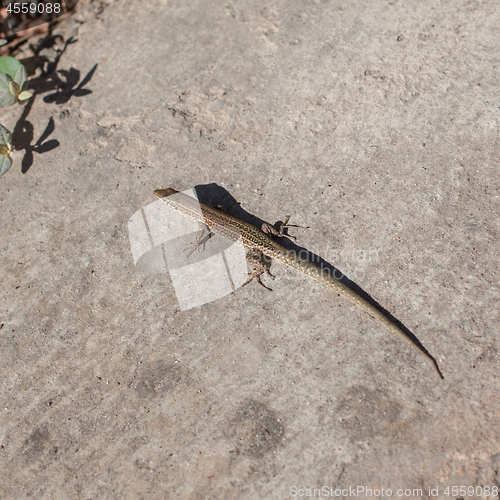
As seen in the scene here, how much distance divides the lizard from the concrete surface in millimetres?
161

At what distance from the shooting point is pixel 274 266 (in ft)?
13.1

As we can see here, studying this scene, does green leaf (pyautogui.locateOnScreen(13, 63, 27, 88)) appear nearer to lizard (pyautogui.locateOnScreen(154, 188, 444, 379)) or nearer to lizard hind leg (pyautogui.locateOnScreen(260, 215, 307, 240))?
lizard (pyautogui.locateOnScreen(154, 188, 444, 379))

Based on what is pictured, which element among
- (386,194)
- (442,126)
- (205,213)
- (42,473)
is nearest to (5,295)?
(42,473)

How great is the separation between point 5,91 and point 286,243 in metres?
3.84

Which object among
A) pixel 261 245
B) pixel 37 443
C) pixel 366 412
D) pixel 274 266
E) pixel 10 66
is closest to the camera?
pixel 366 412

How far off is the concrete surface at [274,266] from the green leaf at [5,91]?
0.40m

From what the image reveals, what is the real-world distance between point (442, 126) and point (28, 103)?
5.15 m

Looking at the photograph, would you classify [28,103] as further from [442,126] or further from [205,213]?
[442,126]

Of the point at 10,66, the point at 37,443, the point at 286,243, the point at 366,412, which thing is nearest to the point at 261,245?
the point at 286,243

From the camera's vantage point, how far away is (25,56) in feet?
17.4

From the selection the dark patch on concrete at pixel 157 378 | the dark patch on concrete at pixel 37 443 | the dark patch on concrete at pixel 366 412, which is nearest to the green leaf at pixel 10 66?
the dark patch on concrete at pixel 157 378

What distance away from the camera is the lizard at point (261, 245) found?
3.57 meters

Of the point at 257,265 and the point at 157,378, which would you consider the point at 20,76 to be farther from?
the point at 157,378

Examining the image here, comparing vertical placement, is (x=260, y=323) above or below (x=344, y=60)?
below
